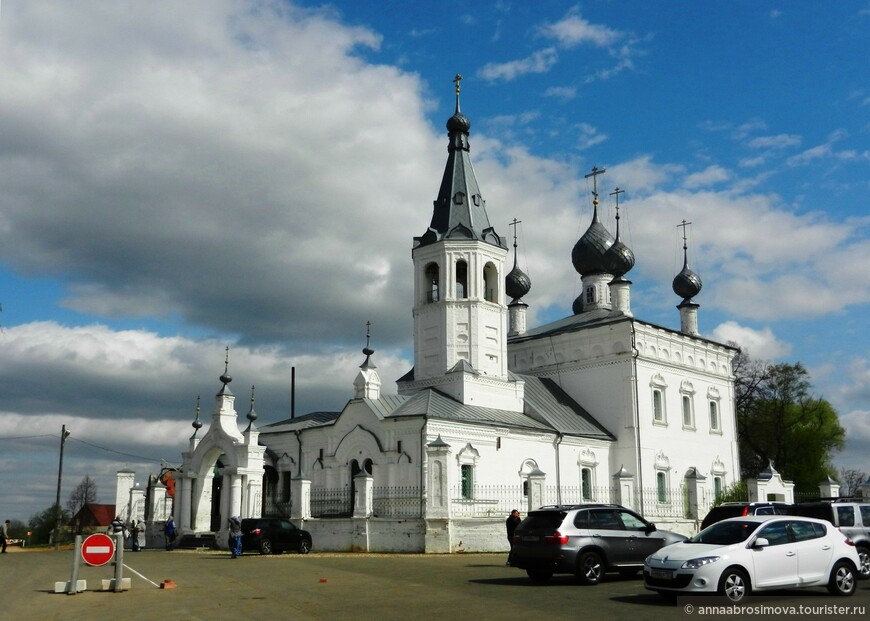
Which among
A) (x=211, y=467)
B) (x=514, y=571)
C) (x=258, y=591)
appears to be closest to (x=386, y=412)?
(x=211, y=467)

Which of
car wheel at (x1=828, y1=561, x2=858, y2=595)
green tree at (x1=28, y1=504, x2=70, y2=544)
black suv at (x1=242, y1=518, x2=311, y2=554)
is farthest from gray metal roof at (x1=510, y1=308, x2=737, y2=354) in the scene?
green tree at (x1=28, y1=504, x2=70, y2=544)

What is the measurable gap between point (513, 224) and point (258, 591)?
34.9 metres

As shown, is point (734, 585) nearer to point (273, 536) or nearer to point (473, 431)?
point (273, 536)

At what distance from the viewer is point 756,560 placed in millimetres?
12148

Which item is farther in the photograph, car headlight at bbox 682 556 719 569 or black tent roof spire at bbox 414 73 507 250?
black tent roof spire at bbox 414 73 507 250

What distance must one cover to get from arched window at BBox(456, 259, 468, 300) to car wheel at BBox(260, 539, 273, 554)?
492 inches

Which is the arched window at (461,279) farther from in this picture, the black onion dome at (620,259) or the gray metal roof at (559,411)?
the black onion dome at (620,259)

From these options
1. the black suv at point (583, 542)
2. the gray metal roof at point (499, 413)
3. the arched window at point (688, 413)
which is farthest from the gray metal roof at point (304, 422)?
the black suv at point (583, 542)

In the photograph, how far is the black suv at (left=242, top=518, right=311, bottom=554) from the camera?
25.2 m

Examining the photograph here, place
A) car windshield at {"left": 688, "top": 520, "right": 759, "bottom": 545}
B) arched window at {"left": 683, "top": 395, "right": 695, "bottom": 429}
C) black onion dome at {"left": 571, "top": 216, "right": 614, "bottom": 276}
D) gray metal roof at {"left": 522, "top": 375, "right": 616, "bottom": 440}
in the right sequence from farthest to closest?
black onion dome at {"left": 571, "top": 216, "right": 614, "bottom": 276}
arched window at {"left": 683, "top": 395, "right": 695, "bottom": 429}
gray metal roof at {"left": 522, "top": 375, "right": 616, "bottom": 440}
car windshield at {"left": 688, "top": 520, "right": 759, "bottom": 545}

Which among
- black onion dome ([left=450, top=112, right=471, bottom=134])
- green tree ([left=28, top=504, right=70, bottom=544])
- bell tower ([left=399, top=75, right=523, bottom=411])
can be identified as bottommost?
green tree ([left=28, top=504, right=70, bottom=544])

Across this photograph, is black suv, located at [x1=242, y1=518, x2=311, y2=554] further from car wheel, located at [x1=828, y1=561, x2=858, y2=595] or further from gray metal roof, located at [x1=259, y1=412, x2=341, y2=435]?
car wheel, located at [x1=828, y1=561, x2=858, y2=595]

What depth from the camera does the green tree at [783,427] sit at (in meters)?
52.2

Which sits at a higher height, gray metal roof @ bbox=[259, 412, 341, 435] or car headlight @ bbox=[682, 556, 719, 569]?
gray metal roof @ bbox=[259, 412, 341, 435]
